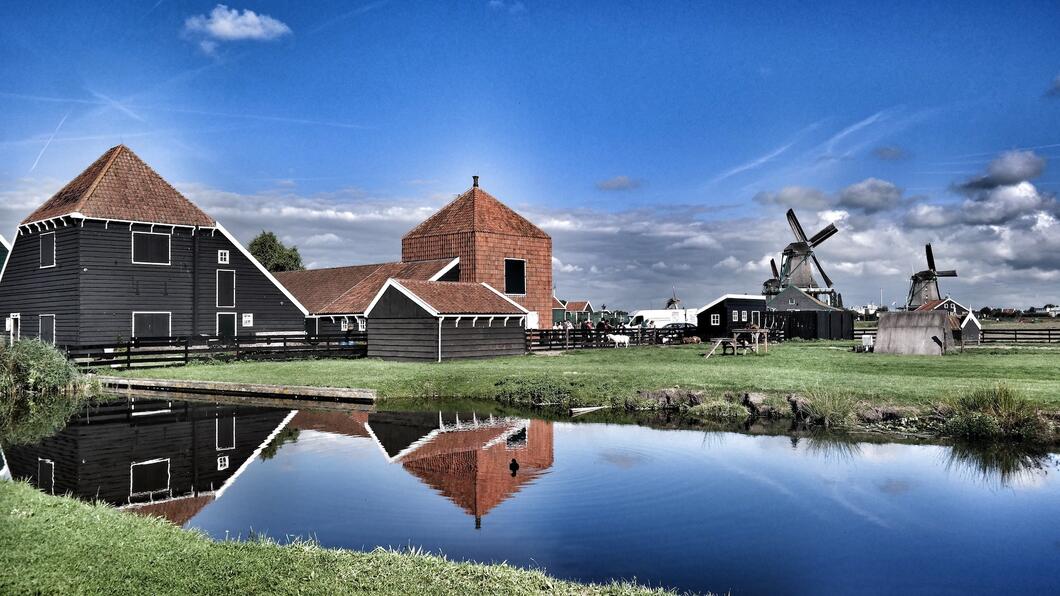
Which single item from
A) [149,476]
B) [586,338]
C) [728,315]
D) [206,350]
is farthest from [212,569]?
[728,315]

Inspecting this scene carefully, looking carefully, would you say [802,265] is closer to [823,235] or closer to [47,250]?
[823,235]

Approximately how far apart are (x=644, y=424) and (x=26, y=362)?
713 inches

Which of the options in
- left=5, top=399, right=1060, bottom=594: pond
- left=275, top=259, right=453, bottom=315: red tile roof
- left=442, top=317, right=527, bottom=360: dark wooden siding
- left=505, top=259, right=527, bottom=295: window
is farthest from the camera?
left=505, top=259, right=527, bottom=295: window

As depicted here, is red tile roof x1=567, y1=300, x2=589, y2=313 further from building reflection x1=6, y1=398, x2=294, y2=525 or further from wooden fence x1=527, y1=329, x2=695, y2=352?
building reflection x1=6, y1=398, x2=294, y2=525

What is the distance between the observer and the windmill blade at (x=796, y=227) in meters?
77.4

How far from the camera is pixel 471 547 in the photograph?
9.45 meters

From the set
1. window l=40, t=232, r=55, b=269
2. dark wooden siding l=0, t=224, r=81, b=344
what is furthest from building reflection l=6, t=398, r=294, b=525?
window l=40, t=232, r=55, b=269

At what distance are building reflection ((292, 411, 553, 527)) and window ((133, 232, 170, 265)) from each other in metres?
17.9

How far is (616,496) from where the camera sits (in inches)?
468

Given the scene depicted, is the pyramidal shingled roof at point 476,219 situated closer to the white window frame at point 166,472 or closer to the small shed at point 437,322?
the small shed at point 437,322

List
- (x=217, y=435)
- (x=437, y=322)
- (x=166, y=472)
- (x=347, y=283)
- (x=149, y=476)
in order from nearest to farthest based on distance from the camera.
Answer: (x=149, y=476) < (x=166, y=472) < (x=217, y=435) < (x=437, y=322) < (x=347, y=283)

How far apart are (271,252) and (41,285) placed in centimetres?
3994

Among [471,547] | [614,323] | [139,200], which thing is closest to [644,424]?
[471,547]

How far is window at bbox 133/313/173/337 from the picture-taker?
113 ft
